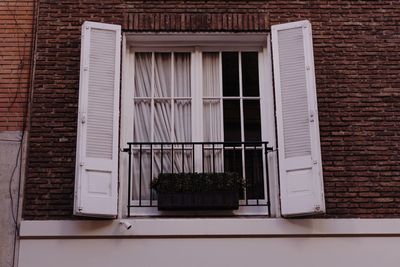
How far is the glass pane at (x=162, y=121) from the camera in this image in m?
8.45

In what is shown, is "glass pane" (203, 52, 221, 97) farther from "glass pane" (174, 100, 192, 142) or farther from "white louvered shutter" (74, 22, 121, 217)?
"white louvered shutter" (74, 22, 121, 217)

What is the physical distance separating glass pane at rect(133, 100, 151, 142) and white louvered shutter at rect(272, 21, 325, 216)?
184cm

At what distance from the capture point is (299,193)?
24.8ft

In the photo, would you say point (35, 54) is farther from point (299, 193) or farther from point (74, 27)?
point (299, 193)

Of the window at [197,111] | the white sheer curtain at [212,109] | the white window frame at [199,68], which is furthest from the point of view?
the white sheer curtain at [212,109]

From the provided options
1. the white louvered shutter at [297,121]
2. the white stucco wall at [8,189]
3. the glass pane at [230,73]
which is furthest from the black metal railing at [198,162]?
the white stucco wall at [8,189]

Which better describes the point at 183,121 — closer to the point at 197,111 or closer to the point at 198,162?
the point at 197,111

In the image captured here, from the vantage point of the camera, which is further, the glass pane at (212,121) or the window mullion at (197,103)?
the glass pane at (212,121)

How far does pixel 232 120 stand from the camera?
27.9 feet

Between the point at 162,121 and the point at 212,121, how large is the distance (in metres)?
0.71

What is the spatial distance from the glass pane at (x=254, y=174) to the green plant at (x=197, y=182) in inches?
16.1

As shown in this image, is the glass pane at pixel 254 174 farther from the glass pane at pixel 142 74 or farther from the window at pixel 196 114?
the glass pane at pixel 142 74

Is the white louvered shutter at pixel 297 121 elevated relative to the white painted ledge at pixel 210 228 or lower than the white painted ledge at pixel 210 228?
elevated

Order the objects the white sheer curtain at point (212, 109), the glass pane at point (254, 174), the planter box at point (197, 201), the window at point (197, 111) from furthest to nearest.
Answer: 1. the white sheer curtain at point (212, 109)
2. the glass pane at point (254, 174)
3. the planter box at point (197, 201)
4. the window at point (197, 111)
